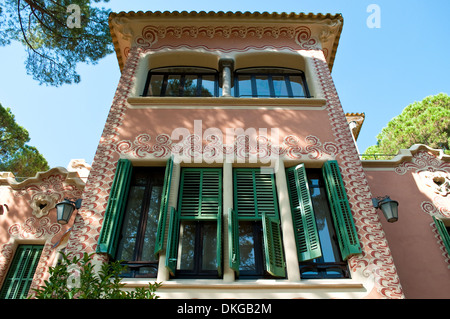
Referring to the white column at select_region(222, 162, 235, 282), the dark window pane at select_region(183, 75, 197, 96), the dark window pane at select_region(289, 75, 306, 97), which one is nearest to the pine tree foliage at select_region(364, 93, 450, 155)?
the dark window pane at select_region(289, 75, 306, 97)

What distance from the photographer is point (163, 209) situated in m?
4.85

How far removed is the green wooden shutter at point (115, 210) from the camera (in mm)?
4588

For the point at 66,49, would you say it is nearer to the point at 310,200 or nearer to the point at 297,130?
the point at 297,130

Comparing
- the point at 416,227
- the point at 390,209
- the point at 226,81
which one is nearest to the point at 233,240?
the point at 390,209

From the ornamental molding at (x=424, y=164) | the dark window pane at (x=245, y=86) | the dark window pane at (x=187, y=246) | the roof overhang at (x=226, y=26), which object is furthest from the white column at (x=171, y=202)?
the ornamental molding at (x=424, y=164)

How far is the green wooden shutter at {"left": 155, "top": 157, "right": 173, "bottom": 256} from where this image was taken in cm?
451

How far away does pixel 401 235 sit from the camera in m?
5.50

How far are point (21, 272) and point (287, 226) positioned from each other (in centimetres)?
403

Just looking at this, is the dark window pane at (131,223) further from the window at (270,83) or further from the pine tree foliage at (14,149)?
the pine tree foliage at (14,149)

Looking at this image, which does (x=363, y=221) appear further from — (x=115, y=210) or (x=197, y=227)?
(x=115, y=210)

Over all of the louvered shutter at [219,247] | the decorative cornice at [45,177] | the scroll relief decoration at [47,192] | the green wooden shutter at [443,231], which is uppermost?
the decorative cornice at [45,177]

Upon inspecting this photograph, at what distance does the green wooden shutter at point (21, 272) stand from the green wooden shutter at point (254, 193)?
3.25 metres

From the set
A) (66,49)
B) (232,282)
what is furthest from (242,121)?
(66,49)

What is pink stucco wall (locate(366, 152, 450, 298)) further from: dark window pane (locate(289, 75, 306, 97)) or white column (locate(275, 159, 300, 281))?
dark window pane (locate(289, 75, 306, 97))
